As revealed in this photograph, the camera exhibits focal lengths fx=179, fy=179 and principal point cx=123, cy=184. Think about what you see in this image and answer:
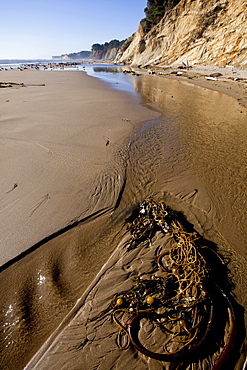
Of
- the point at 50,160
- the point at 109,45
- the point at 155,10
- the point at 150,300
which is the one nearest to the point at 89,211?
the point at 150,300

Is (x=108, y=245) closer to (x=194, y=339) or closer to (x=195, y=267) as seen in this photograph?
(x=195, y=267)

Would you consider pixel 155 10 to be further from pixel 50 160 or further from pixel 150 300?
pixel 150 300

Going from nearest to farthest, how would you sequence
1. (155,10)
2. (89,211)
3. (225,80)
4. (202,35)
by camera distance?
(89,211) → (225,80) → (202,35) → (155,10)

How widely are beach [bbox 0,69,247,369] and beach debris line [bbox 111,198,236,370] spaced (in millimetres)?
116

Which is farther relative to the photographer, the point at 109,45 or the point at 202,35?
the point at 109,45

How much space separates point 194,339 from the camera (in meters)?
1.67

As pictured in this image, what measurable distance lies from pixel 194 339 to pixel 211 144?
16.8 ft

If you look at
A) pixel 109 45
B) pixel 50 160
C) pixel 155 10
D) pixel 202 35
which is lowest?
pixel 50 160

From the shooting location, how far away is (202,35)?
23.1 m

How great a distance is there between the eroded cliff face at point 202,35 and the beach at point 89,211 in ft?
55.6

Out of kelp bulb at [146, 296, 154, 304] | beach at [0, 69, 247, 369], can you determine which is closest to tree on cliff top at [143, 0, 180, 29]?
beach at [0, 69, 247, 369]

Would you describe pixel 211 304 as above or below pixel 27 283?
above

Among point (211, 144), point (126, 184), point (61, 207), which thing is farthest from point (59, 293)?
point (211, 144)

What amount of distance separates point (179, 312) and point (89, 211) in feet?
6.40
